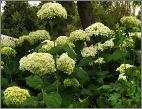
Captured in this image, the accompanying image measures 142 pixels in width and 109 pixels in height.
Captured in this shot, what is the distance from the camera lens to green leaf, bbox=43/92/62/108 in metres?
3.16

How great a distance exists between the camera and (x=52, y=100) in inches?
126

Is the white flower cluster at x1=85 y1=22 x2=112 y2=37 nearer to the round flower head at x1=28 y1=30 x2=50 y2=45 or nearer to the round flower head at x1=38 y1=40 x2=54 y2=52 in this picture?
the round flower head at x1=38 y1=40 x2=54 y2=52

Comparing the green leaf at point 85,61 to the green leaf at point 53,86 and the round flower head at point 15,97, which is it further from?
the round flower head at point 15,97

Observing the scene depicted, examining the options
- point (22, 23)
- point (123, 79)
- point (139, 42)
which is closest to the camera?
point (123, 79)

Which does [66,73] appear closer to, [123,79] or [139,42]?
[123,79]

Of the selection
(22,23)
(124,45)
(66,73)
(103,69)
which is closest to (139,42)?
(124,45)

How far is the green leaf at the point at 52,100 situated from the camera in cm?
316

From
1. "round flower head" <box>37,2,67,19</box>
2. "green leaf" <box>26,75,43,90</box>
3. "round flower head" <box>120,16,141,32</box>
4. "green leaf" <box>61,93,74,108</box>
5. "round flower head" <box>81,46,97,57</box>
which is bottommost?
"green leaf" <box>61,93,74,108</box>

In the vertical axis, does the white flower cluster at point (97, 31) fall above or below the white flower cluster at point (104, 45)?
above

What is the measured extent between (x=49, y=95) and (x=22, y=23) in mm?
15065

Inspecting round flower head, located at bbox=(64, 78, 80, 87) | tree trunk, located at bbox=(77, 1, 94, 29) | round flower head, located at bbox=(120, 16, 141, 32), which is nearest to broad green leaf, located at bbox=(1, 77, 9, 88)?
round flower head, located at bbox=(64, 78, 80, 87)

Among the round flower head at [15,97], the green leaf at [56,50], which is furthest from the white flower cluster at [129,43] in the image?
the round flower head at [15,97]

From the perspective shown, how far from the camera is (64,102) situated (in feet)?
11.4

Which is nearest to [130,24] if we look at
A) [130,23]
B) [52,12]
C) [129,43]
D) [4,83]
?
[130,23]
